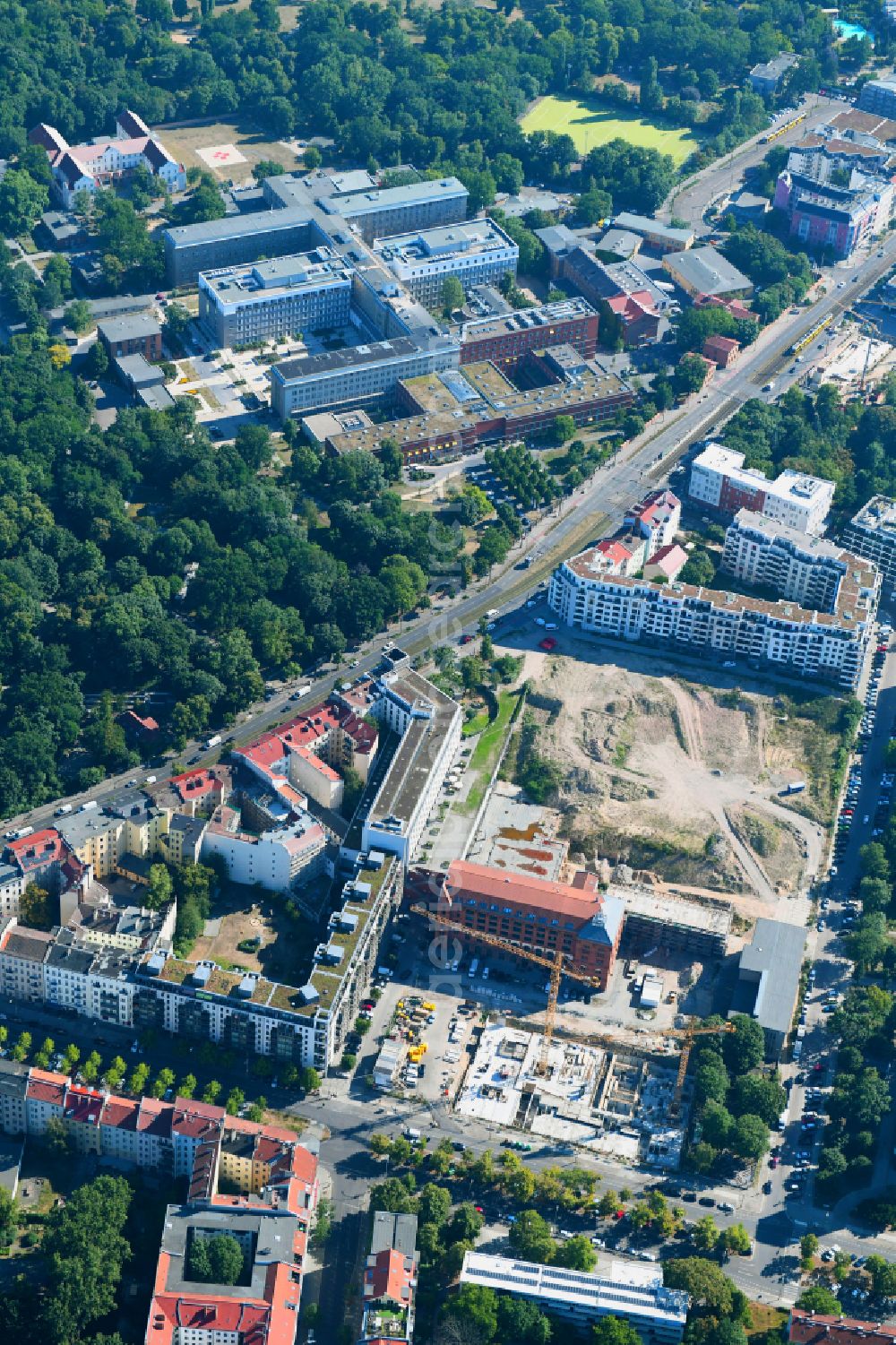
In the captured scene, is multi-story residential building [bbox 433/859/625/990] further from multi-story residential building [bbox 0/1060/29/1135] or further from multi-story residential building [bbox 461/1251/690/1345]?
multi-story residential building [bbox 0/1060/29/1135]

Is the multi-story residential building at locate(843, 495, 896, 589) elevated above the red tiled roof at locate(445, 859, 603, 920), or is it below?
above

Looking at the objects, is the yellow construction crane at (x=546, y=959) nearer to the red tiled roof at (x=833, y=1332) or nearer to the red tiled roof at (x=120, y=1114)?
the red tiled roof at (x=120, y=1114)

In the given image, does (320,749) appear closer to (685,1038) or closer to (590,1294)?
(685,1038)

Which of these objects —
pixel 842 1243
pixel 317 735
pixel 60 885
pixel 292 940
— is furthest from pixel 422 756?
pixel 842 1243

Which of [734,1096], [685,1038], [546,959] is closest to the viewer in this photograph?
[734,1096]

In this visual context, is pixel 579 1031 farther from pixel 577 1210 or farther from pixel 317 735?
pixel 317 735

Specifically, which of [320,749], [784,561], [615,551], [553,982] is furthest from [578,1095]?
[784,561]

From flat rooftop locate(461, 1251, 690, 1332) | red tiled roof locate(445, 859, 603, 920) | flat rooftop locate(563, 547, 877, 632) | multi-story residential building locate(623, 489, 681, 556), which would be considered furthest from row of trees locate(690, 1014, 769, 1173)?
multi-story residential building locate(623, 489, 681, 556)
